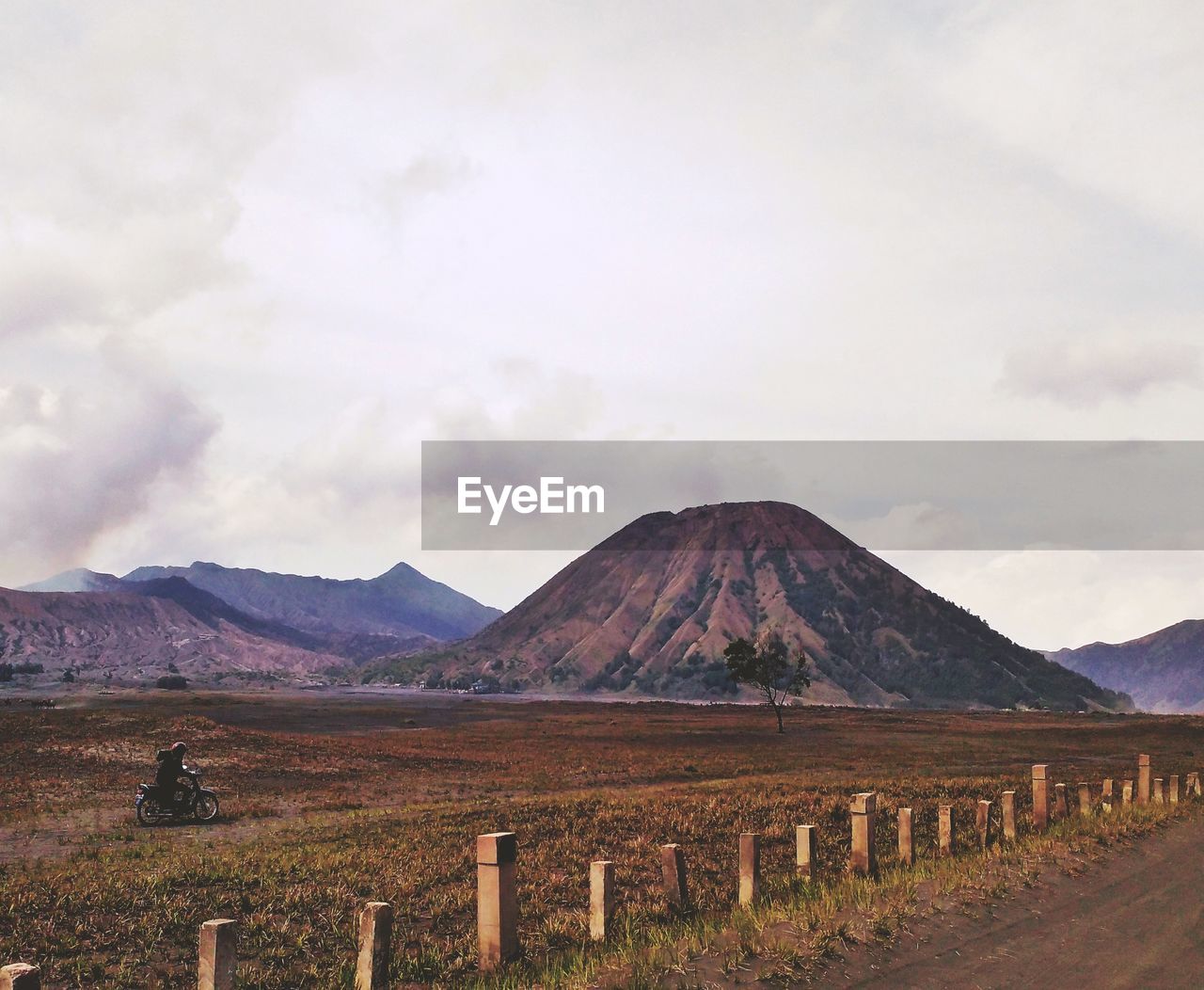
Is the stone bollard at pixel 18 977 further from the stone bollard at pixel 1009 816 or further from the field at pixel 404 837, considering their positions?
the stone bollard at pixel 1009 816

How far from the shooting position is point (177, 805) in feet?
84.7

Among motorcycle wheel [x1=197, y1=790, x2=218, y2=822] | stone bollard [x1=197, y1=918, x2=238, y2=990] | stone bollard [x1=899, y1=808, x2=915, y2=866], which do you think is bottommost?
motorcycle wheel [x1=197, y1=790, x2=218, y2=822]

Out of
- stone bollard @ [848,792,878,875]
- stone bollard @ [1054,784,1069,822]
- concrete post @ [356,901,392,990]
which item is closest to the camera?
concrete post @ [356,901,392,990]

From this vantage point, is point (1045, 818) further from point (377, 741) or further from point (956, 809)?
point (377, 741)

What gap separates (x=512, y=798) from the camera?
2992 cm

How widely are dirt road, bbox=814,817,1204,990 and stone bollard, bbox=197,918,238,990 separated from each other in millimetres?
5618

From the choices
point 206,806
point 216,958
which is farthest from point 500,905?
point 206,806

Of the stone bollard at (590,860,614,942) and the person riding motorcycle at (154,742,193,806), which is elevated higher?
the stone bollard at (590,860,614,942)

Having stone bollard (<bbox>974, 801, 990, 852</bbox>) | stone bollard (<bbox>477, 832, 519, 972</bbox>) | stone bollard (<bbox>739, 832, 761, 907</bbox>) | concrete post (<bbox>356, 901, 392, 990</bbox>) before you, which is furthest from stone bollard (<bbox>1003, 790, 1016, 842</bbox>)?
concrete post (<bbox>356, 901, 392, 990</bbox>)

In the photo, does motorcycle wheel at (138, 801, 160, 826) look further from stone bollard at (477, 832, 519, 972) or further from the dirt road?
the dirt road

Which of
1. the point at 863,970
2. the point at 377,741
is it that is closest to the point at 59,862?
the point at 863,970

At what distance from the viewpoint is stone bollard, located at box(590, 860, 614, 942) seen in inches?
387

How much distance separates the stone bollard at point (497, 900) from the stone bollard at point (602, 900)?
120cm

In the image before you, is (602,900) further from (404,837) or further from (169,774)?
(169,774)
